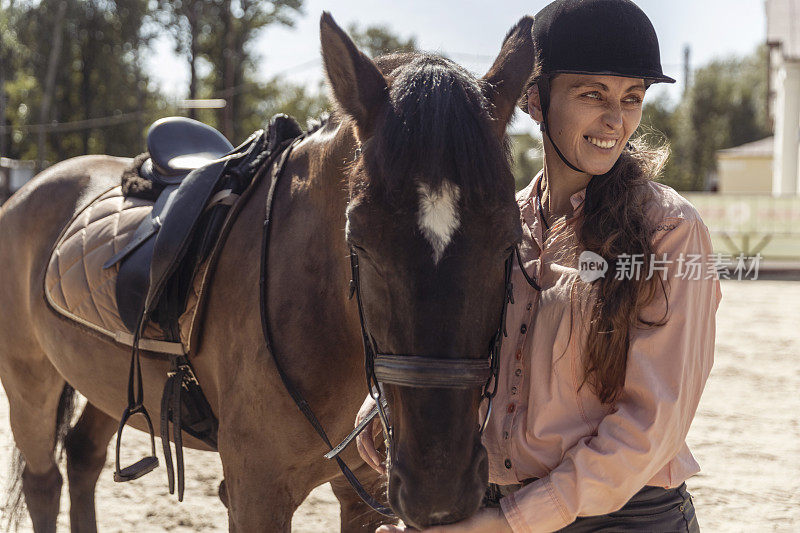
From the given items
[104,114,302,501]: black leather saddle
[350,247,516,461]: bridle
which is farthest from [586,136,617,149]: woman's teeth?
[104,114,302,501]: black leather saddle

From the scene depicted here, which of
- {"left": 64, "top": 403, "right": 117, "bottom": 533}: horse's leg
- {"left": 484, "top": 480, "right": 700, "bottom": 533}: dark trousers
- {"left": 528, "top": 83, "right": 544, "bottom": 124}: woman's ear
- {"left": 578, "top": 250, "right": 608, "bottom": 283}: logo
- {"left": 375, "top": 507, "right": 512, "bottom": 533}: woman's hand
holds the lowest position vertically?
{"left": 64, "top": 403, "right": 117, "bottom": 533}: horse's leg

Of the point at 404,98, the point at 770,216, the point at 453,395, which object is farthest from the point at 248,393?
the point at 770,216

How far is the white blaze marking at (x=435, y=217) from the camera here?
1.28 metres

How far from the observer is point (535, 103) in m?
1.71

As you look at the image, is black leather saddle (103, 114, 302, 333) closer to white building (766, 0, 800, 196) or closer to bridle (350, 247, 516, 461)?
bridle (350, 247, 516, 461)

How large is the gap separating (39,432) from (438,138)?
284 cm

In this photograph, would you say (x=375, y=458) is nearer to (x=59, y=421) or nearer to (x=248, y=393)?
(x=248, y=393)

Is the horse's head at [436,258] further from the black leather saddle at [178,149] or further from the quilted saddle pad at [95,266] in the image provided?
the black leather saddle at [178,149]

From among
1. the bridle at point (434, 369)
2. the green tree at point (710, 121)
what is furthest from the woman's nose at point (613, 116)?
the green tree at point (710, 121)

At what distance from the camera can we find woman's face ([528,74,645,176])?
1561 millimetres

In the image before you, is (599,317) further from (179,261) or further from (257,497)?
(179,261)

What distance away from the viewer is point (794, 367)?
6980 millimetres

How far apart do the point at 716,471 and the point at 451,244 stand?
382cm

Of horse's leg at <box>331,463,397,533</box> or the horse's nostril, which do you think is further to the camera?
horse's leg at <box>331,463,397,533</box>
